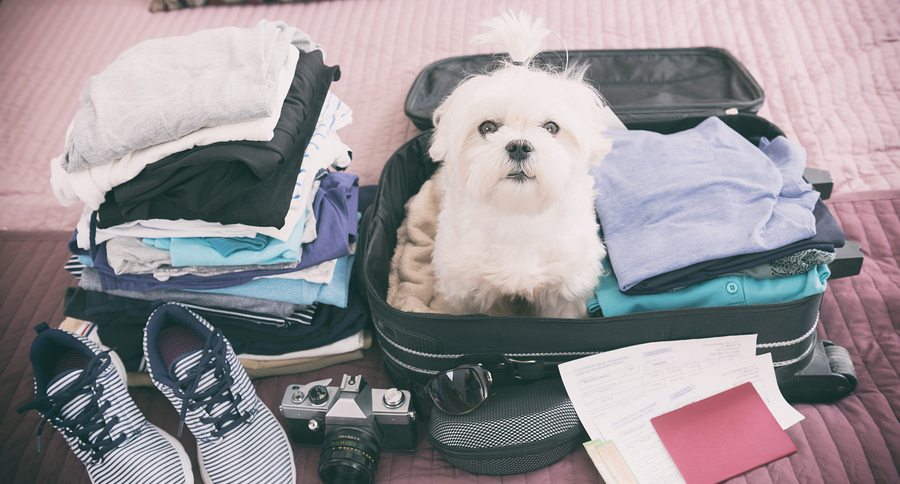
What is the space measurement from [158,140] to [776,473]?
1.24 metres

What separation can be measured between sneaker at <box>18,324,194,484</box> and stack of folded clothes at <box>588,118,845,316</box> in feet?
3.03

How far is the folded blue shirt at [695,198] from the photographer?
1.07m

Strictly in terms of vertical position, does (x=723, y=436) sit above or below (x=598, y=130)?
below

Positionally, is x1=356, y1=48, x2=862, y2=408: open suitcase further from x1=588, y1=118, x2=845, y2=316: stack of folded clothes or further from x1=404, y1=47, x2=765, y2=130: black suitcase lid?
x1=404, y1=47, x2=765, y2=130: black suitcase lid

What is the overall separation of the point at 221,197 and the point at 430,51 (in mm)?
1167

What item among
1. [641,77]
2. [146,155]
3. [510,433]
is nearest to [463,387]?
[510,433]

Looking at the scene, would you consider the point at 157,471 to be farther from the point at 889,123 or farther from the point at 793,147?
the point at 889,123

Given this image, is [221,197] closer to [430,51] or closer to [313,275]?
[313,275]

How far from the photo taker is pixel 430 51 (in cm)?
195

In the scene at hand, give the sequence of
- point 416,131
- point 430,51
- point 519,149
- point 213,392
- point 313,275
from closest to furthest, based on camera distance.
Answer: point 519,149
point 213,392
point 313,275
point 416,131
point 430,51

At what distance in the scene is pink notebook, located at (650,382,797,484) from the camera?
98cm

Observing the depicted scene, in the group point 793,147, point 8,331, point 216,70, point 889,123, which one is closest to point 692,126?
point 793,147

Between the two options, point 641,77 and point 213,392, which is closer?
point 213,392

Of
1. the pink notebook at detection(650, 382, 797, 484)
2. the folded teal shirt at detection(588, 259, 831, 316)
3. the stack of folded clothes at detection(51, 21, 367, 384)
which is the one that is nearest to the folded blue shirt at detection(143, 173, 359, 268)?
the stack of folded clothes at detection(51, 21, 367, 384)
